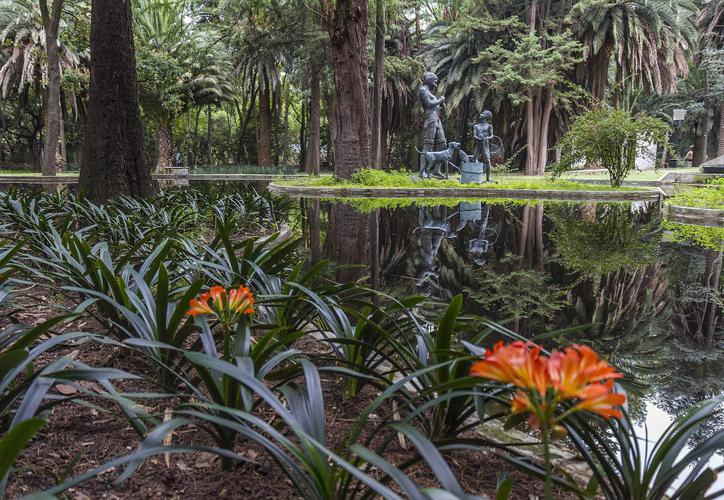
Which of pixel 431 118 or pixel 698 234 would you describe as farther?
pixel 431 118

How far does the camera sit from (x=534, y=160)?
95.7ft

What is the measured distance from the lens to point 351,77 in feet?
52.4

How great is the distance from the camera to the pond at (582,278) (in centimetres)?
338

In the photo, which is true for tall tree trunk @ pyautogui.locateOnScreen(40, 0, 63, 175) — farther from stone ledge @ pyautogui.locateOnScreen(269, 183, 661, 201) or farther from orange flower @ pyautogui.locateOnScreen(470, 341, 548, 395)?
orange flower @ pyautogui.locateOnScreen(470, 341, 548, 395)

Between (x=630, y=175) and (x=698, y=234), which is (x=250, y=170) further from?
(x=698, y=234)

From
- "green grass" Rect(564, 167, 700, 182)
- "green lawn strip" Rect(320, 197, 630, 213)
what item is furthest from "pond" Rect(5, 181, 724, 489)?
"green grass" Rect(564, 167, 700, 182)

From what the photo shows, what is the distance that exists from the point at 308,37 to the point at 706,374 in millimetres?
21572

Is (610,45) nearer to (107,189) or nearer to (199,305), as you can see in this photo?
(107,189)

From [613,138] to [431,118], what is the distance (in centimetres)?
569

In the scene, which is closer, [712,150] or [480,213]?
[480,213]

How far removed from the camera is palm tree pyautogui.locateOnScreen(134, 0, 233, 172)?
2808cm

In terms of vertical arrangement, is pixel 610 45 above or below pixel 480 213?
above

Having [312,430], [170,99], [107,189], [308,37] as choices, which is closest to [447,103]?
[308,37]

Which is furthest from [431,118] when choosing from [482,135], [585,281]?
[585,281]
